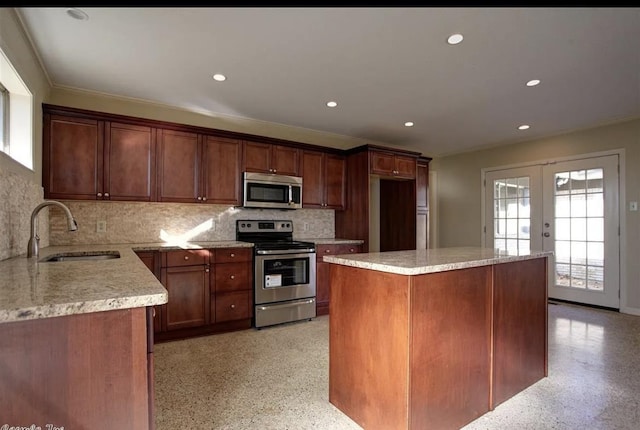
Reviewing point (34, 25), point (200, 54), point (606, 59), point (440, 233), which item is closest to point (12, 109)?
point (34, 25)

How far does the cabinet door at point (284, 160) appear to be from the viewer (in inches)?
153

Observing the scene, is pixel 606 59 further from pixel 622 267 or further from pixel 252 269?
pixel 252 269

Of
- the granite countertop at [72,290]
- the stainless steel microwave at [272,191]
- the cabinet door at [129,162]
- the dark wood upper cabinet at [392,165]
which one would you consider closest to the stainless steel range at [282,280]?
the stainless steel microwave at [272,191]

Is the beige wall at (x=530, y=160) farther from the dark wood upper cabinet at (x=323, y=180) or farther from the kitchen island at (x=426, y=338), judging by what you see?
the kitchen island at (x=426, y=338)

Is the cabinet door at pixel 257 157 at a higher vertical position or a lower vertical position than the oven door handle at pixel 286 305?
higher

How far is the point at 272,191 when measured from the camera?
3.86m

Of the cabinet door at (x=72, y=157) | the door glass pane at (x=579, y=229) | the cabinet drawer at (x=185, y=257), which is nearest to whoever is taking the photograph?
the cabinet door at (x=72, y=157)

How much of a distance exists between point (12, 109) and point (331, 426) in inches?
118

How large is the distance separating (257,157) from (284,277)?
1.42 meters

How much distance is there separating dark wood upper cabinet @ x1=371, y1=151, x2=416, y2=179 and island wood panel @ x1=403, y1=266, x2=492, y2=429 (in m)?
2.58

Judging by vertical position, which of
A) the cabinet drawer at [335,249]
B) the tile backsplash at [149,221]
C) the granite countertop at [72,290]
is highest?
the tile backsplash at [149,221]

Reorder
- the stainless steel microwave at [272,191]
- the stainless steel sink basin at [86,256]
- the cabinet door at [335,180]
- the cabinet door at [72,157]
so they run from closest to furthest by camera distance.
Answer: the stainless steel sink basin at [86,256], the cabinet door at [72,157], the stainless steel microwave at [272,191], the cabinet door at [335,180]

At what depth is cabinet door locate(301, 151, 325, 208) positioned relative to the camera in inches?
162

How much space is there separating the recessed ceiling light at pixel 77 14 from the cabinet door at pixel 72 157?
114cm
